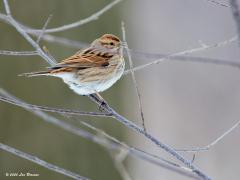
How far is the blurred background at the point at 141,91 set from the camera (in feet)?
17.4

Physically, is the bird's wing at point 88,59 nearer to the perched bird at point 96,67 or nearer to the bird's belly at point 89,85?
the perched bird at point 96,67

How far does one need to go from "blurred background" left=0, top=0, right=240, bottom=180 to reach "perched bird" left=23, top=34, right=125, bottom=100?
608mm

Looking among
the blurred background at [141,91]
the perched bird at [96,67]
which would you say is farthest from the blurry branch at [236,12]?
the perched bird at [96,67]

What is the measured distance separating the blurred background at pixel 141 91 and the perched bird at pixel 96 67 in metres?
0.61

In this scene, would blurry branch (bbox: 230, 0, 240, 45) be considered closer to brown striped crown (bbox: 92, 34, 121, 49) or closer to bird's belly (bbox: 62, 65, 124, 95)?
bird's belly (bbox: 62, 65, 124, 95)

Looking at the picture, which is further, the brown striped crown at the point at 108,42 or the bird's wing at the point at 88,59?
the brown striped crown at the point at 108,42

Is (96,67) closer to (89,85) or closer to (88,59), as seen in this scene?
(88,59)

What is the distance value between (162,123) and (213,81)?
1.21 metres

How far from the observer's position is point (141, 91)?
8.67m

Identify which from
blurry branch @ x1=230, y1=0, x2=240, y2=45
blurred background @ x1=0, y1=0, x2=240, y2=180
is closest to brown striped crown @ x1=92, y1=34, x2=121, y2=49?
blurred background @ x1=0, y1=0, x2=240, y2=180

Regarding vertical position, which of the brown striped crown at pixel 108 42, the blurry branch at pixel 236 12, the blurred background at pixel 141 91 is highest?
the blurry branch at pixel 236 12

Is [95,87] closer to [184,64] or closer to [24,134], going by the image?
[24,134]

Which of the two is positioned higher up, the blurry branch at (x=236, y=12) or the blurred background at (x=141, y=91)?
the blurry branch at (x=236, y=12)

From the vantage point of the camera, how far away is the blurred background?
17.4ft
